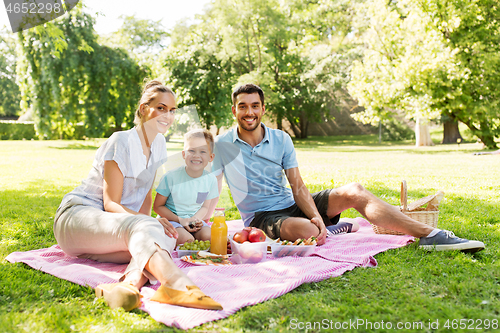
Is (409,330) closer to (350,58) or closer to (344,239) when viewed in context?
(344,239)

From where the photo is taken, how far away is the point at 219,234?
3.07 metres

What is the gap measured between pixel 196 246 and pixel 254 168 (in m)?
0.82

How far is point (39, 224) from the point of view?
4.32 metres

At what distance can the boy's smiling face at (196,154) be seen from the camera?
10.6 feet

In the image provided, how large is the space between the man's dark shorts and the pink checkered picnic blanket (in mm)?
263

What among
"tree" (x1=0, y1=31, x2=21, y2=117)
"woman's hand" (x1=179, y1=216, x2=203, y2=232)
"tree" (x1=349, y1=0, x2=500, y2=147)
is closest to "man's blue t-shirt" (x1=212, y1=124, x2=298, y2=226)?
"woman's hand" (x1=179, y1=216, x2=203, y2=232)

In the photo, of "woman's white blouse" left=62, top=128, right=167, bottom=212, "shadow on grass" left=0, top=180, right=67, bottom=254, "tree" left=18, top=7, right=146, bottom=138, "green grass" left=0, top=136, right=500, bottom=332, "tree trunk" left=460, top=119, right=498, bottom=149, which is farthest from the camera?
"tree" left=18, top=7, right=146, bottom=138

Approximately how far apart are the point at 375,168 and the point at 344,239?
260 inches

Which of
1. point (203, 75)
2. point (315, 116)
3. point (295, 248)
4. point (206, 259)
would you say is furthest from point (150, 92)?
point (315, 116)

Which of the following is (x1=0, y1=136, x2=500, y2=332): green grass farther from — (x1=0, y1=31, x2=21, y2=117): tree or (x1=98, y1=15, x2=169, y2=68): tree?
(x1=0, y1=31, x2=21, y2=117): tree

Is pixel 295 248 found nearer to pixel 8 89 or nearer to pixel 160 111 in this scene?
pixel 160 111

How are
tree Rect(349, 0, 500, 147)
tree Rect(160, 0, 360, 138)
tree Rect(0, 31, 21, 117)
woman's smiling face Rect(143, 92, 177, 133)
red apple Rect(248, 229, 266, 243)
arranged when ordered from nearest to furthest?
1. woman's smiling face Rect(143, 92, 177, 133)
2. red apple Rect(248, 229, 266, 243)
3. tree Rect(349, 0, 500, 147)
4. tree Rect(160, 0, 360, 138)
5. tree Rect(0, 31, 21, 117)

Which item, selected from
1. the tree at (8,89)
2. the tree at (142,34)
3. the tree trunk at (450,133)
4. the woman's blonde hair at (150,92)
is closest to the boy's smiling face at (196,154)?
the woman's blonde hair at (150,92)

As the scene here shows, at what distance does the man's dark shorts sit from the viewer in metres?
3.24
